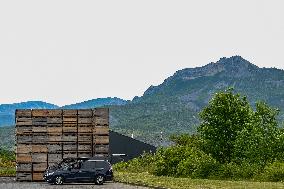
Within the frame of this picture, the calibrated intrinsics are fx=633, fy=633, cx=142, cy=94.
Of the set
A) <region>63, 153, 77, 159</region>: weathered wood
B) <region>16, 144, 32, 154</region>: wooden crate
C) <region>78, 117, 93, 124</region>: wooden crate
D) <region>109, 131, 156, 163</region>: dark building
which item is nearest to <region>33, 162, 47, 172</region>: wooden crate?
<region>16, 144, 32, 154</region>: wooden crate

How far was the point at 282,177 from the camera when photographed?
34.2 m

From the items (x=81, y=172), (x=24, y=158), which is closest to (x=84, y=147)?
(x=81, y=172)

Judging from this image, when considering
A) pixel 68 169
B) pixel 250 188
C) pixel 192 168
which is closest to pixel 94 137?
pixel 68 169

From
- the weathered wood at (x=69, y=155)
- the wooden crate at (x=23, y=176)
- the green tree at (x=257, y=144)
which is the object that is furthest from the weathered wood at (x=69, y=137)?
the green tree at (x=257, y=144)

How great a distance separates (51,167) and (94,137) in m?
3.90

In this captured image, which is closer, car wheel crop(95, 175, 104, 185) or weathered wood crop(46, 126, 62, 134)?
car wheel crop(95, 175, 104, 185)

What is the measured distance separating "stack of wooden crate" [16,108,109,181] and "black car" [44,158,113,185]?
279cm

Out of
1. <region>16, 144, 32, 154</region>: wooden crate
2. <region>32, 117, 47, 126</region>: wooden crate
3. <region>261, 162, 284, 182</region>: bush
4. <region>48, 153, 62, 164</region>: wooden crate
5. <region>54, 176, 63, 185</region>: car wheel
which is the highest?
<region>32, 117, 47, 126</region>: wooden crate

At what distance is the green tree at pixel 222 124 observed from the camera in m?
45.4

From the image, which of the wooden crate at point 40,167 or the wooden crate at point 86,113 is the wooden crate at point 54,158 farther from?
the wooden crate at point 86,113

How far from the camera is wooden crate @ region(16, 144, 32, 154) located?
39.7 m

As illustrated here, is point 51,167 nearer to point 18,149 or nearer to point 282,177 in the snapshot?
point 18,149

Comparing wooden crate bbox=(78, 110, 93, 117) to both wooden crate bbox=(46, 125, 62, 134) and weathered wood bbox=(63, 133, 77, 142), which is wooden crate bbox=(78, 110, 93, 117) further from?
wooden crate bbox=(46, 125, 62, 134)

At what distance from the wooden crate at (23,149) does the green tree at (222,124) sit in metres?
13.2
